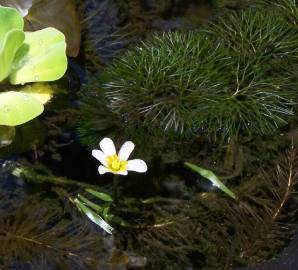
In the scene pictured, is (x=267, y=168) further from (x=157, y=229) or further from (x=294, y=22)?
(x=294, y=22)

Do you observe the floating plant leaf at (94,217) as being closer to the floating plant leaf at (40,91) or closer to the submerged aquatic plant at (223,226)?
the submerged aquatic plant at (223,226)

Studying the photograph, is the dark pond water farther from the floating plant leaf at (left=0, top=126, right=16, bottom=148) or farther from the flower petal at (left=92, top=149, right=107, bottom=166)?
the flower petal at (left=92, top=149, right=107, bottom=166)

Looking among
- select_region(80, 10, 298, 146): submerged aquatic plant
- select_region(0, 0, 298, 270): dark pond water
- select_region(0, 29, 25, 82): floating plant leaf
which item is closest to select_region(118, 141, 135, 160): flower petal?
select_region(0, 0, 298, 270): dark pond water

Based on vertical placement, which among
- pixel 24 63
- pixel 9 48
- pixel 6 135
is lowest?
pixel 6 135

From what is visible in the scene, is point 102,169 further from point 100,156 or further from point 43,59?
point 43,59

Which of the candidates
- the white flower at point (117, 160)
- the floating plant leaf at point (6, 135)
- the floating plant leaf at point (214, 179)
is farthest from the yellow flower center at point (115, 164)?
the floating plant leaf at point (6, 135)

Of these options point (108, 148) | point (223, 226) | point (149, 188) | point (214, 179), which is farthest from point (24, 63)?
point (223, 226)

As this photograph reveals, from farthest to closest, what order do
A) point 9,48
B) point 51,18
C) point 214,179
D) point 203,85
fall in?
point 51,18
point 203,85
point 9,48
point 214,179
